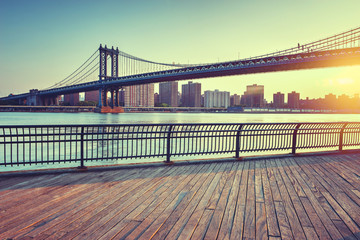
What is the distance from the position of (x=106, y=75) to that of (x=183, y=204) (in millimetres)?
91484

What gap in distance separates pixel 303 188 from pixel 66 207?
4.34 m

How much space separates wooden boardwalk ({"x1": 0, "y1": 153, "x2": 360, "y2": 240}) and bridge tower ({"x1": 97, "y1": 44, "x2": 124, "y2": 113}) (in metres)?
84.1

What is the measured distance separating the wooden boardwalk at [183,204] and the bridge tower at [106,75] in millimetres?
84056

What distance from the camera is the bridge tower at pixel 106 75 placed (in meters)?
88.2

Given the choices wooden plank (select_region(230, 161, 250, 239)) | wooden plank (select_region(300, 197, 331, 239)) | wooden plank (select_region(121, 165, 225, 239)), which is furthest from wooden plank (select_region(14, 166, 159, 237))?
wooden plank (select_region(300, 197, 331, 239))

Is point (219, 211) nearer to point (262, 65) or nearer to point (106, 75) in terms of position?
point (262, 65)

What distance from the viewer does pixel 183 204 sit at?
390cm

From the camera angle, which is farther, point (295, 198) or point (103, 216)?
point (295, 198)

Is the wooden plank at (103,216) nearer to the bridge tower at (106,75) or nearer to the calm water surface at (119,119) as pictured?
the calm water surface at (119,119)

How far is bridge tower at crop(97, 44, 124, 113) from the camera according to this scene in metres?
88.2

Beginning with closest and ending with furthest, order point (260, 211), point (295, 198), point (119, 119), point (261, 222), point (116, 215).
A: point (261, 222), point (116, 215), point (260, 211), point (295, 198), point (119, 119)

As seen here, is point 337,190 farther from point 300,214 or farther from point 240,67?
point 240,67

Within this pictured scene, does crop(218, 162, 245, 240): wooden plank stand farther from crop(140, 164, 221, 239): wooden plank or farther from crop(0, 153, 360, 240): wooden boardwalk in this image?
crop(140, 164, 221, 239): wooden plank

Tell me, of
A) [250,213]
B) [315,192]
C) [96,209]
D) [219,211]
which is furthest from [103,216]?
[315,192]
